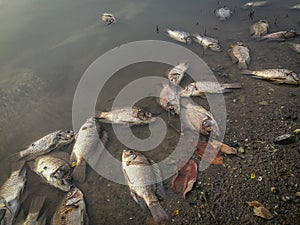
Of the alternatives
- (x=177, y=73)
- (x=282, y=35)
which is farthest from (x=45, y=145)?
(x=282, y=35)

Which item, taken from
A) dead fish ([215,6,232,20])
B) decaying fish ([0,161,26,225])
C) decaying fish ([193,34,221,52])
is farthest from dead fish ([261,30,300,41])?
decaying fish ([0,161,26,225])

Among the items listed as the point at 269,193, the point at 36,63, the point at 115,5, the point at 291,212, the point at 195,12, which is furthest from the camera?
the point at 115,5

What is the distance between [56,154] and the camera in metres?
4.84

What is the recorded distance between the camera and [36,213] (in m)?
3.99

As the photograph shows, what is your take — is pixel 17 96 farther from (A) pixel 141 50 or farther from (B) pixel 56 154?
(A) pixel 141 50

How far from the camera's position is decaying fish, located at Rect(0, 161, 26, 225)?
3926mm

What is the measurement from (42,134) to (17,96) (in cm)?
164

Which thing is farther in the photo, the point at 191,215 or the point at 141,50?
the point at 141,50

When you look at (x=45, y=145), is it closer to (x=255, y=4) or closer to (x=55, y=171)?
(x=55, y=171)

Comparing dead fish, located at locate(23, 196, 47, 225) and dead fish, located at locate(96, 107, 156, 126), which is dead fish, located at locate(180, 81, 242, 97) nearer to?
dead fish, located at locate(96, 107, 156, 126)

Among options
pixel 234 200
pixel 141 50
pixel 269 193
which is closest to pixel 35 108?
pixel 141 50

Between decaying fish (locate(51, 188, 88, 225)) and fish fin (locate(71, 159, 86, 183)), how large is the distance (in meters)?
0.33

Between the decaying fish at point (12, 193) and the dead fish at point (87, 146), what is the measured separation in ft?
3.14

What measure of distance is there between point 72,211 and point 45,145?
5.51 ft
